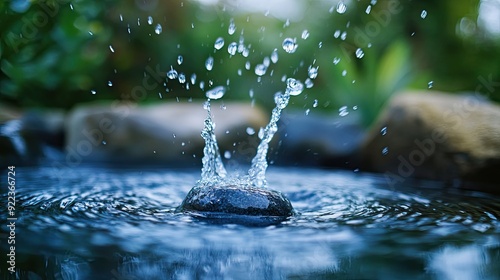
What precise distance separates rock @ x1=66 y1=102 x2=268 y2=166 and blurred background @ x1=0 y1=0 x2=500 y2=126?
4.24 ft

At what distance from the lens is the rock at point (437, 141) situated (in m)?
4.98

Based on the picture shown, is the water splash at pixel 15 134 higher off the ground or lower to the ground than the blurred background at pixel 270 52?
lower

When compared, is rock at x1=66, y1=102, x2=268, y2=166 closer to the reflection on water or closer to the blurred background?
the blurred background

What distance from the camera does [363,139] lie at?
665cm

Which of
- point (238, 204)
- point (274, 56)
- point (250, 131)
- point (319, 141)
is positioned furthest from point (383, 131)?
point (274, 56)

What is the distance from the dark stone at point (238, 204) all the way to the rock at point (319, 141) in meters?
3.59

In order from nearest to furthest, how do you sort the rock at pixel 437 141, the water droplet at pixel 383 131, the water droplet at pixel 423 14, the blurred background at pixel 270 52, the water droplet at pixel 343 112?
the rock at pixel 437 141 < the water droplet at pixel 383 131 < the water droplet at pixel 343 112 < the blurred background at pixel 270 52 < the water droplet at pixel 423 14

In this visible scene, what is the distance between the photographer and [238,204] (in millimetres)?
3109

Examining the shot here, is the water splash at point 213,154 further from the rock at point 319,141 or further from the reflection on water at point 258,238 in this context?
the rock at point 319,141

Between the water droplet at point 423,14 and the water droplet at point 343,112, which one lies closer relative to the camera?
the water droplet at point 343,112

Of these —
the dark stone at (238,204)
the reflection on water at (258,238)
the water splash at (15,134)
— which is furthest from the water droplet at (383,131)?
the water splash at (15,134)

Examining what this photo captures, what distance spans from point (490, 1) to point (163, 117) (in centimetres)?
731

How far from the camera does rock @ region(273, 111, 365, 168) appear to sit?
270 inches

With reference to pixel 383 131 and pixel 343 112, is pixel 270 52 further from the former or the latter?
pixel 383 131
